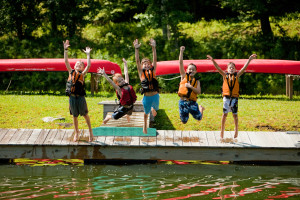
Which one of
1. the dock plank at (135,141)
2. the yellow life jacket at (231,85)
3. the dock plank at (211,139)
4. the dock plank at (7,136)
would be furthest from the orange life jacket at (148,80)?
the dock plank at (7,136)

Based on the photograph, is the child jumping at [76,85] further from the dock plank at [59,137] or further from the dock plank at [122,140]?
the dock plank at [122,140]

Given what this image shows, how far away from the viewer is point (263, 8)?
74.4 feet

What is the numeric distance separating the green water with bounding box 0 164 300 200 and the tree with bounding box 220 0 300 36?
14212mm

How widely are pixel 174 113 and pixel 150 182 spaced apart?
18.1 ft

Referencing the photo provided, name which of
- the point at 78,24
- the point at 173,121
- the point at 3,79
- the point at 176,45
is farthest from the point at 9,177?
the point at 78,24

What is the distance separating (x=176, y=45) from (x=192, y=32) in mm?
→ 2915

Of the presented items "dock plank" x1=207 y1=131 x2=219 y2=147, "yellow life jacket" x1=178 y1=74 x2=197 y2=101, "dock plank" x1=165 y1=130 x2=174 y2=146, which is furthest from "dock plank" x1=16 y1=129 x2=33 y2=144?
"dock plank" x1=207 y1=131 x2=219 y2=147

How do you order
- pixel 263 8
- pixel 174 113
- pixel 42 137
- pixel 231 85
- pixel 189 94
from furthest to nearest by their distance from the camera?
pixel 263 8, pixel 174 113, pixel 42 137, pixel 231 85, pixel 189 94

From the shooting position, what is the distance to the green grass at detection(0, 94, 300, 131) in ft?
43.5

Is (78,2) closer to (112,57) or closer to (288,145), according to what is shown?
(112,57)

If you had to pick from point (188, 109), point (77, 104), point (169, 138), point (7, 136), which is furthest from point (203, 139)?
point (7, 136)

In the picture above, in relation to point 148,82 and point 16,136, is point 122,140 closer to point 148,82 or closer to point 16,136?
point 148,82

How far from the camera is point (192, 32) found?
2619 cm

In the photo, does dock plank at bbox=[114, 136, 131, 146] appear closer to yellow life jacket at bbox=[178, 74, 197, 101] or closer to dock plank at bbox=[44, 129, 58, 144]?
dock plank at bbox=[44, 129, 58, 144]
